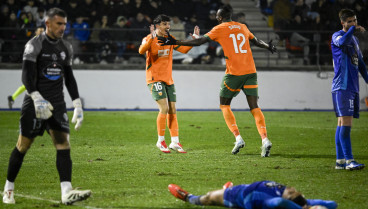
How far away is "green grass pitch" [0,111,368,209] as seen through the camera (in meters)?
7.06

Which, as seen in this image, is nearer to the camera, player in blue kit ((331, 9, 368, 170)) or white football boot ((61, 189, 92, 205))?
white football boot ((61, 189, 92, 205))

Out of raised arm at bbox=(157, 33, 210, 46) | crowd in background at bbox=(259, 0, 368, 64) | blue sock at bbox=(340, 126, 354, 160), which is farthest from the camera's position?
crowd in background at bbox=(259, 0, 368, 64)

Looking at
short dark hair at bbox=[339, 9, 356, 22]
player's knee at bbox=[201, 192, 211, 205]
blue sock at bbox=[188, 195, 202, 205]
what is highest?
short dark hair at bbox=[339, 9, 356, 22]

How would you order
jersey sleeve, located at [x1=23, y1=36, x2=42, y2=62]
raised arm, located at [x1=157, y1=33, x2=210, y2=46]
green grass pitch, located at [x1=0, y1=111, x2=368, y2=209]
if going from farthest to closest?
1. raised arm, located at [x1=157, y1=33, x2=210, y2=46]
2. green grass pitch, located at [x1=0, y1=111, x2=368, y2=209]
3. jersey sleeve, located at [x1=23, y1=36, x2=42, y2=62]

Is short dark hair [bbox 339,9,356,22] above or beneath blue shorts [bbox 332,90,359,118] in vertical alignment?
above

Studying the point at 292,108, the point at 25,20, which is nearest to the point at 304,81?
the point at 292,108

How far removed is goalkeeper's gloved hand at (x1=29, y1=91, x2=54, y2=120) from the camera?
21.1ft

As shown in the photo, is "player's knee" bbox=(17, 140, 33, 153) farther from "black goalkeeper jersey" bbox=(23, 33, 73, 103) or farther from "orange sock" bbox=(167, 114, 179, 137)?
"orange sock" bbox=(167, 114, 179, 137)

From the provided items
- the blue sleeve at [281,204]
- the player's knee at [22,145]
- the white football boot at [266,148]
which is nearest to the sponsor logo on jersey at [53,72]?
the player's knee at [22,145]

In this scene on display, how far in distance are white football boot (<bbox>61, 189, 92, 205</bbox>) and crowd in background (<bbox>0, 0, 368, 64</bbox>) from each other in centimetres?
1497

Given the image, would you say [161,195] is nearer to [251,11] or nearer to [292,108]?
[292,108]

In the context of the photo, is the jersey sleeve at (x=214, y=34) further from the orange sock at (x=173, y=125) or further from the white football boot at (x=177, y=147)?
the white football boot at (x=177, y=147)

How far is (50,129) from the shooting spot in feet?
22.1

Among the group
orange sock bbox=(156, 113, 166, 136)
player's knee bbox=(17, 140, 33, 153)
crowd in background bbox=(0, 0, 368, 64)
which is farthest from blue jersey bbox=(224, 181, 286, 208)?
crowd in background bbox=(0, 0, 368, 64)
